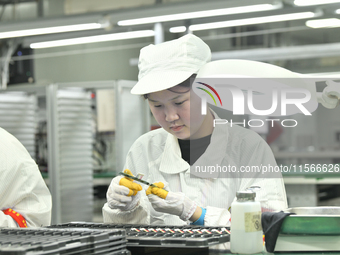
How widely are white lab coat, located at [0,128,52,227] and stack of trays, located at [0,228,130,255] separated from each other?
52cm

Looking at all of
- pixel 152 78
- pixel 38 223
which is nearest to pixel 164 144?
pixel 152 78

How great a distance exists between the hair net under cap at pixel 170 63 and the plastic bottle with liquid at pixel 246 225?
724 millimetres

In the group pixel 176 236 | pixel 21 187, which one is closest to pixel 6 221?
pixel 21 187

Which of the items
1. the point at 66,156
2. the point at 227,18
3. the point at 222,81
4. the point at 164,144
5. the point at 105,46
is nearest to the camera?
the point at 222,81

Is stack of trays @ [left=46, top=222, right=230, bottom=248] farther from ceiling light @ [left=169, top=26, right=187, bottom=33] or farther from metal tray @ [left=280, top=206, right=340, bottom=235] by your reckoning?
ceiling light @ [left=169, top=26, right=187, bottom=33]

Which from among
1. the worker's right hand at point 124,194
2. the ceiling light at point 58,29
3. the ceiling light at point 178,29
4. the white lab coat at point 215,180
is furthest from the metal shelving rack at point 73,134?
the worker's right hand at point 124,194

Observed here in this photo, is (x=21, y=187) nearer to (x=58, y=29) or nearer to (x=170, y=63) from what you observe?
(x=170, y=63)

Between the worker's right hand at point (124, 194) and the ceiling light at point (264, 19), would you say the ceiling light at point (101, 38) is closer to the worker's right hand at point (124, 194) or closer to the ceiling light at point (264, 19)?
the ceiling light at point (264, 19)

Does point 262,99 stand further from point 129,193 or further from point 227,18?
point 227,18

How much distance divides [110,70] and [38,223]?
291 inches

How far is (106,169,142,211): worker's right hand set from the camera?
1.84 metres

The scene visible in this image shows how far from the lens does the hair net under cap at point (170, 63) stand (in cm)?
203

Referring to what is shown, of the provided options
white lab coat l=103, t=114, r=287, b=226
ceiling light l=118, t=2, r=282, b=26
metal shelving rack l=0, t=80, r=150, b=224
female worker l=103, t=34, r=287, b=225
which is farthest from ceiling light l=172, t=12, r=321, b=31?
white lab coat l=103, t=114, r=287, b=226

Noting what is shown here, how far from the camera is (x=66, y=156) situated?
5484 millimetres
